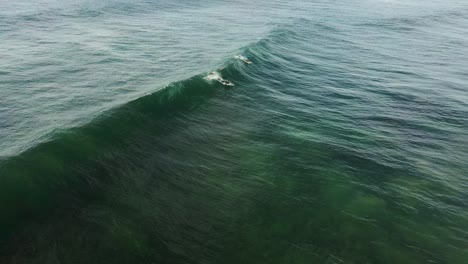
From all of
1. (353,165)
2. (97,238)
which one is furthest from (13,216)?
(353,165)

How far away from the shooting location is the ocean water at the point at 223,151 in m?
23.0

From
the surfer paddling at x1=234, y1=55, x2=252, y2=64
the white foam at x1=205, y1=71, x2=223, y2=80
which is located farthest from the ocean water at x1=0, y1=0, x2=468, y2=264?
the surfer paddling at x1=234, y1=55, x2=252, y2=64

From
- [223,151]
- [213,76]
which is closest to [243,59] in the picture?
[213,76]

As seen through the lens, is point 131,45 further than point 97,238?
Yes

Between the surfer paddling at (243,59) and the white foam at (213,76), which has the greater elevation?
the surfer paddling at (243,59)

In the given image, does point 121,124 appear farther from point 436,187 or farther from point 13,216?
point 436,187

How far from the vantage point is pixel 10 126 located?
3281 centimetres

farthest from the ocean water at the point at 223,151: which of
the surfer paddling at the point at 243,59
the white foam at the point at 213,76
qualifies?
the surfer paddling at the point at 243,59

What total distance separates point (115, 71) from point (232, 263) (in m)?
32.8

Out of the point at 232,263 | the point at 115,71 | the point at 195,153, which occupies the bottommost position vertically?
the point at 232,263

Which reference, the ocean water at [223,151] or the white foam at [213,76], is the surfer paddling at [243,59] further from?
the white foam at [213,76]

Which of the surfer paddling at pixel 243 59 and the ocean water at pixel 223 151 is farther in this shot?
the surfer paddling at pixel 243 59

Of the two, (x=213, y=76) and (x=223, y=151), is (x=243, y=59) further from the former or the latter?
(x=223, y=151)

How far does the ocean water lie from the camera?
75.5 feet
